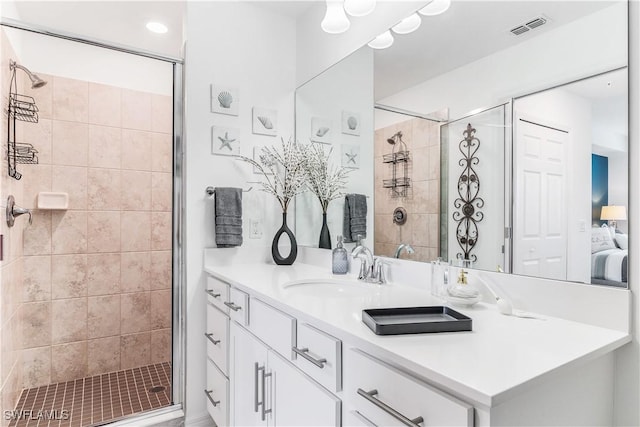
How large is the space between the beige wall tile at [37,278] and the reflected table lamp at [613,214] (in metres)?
3.11

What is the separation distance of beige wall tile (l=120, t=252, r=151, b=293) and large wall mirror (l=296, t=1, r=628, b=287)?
194 centimetres

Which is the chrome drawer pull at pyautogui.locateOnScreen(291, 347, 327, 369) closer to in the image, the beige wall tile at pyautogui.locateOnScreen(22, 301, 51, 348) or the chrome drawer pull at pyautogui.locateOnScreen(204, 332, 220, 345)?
the chrome drawer pull at pyautogui.locateOnScreen(204, 332, 220, 345)

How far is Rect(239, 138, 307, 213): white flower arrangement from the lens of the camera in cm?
228

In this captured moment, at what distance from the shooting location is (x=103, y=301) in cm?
281

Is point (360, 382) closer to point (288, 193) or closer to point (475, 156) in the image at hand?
point (475, 156)

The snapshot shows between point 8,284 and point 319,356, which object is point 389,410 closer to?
point 319,356

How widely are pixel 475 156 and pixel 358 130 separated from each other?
0.74 meters

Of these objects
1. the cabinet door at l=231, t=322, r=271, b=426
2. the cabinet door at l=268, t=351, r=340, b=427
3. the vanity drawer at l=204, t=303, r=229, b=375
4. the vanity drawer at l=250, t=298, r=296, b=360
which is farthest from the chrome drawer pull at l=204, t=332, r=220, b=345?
the cabinet door at l=268, t=351, r=340, b=427

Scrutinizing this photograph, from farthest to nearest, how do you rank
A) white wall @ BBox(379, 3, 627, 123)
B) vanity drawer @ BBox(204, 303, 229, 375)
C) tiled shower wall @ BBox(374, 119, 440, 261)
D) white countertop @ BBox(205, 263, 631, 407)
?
vanity drawer @ BBox(204, 303, 229, 375) < tiled shower wall @ BBox(374, 119, 440, 261) < white wall @ BBox(379, 3, 627, 123) < white countertop @ BBox(205, 263, 631, 407)

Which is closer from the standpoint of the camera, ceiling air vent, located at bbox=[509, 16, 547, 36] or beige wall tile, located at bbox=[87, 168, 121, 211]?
ceiling air vent, located at bbox=[509, 16, 547, 36]

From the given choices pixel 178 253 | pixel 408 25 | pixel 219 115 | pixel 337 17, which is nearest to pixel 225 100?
pixel 219 115

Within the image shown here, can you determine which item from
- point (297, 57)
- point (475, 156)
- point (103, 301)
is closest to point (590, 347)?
point (475, 156)

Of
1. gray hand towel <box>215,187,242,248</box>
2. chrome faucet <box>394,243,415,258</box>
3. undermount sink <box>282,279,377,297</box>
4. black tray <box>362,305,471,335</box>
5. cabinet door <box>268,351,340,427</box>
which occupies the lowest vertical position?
cabinet door <box>268,351,340,427</box>

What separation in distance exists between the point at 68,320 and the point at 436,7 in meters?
3.00
